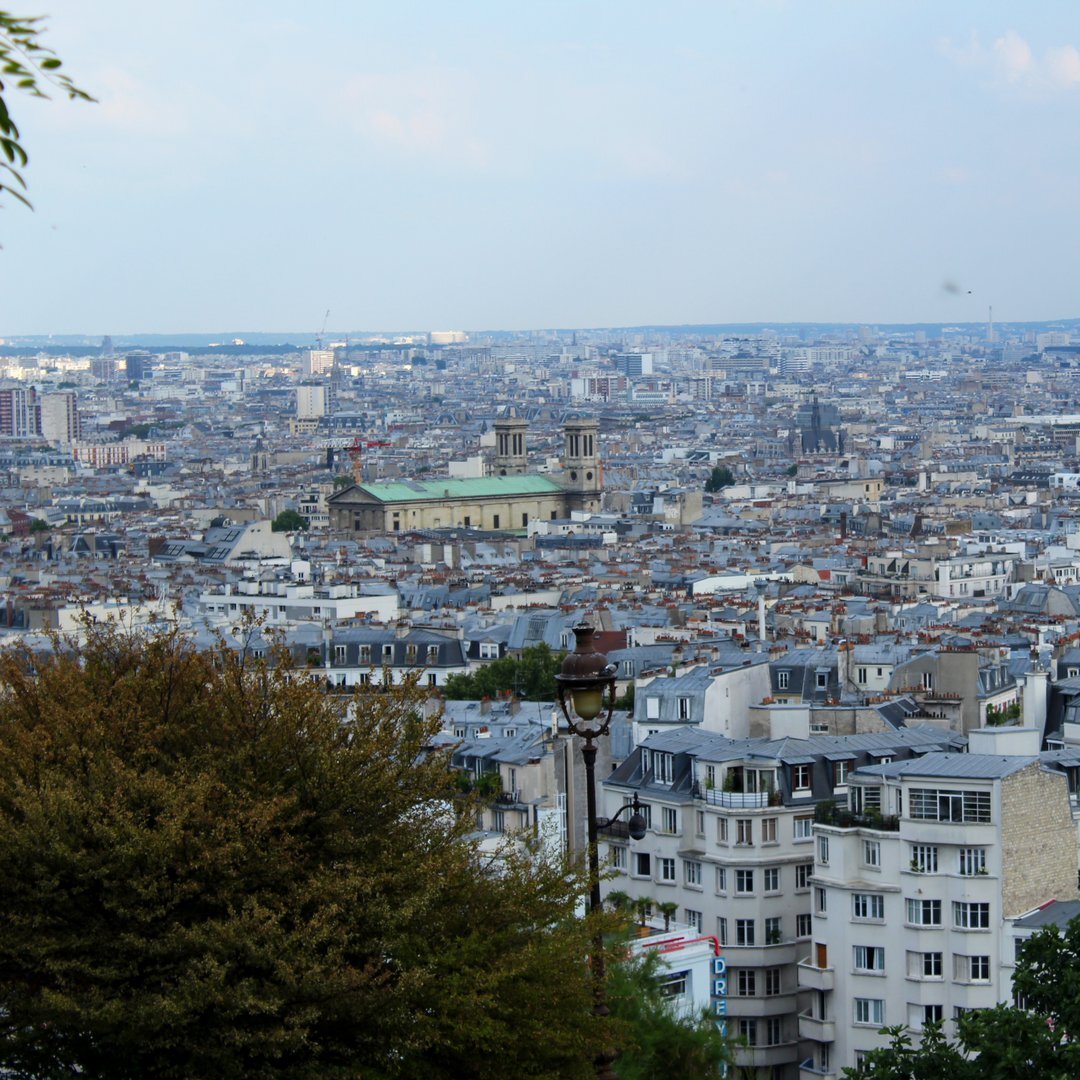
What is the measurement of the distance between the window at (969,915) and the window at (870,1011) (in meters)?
0.90

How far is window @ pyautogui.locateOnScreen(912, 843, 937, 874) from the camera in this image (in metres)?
23.0

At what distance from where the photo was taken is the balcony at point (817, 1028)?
76.0 ft

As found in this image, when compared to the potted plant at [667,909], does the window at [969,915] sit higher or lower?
higher

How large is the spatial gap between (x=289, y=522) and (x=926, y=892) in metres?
85.6

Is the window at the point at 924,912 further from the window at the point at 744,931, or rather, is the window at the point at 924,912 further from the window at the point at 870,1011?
the window at the point at 744,931

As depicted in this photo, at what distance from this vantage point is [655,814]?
2589 cm

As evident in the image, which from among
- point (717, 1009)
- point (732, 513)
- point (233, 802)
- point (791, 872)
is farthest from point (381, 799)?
point (732, 513)

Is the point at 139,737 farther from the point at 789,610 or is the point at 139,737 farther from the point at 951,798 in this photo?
the point at 789,610

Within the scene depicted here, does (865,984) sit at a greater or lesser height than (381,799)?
lesser

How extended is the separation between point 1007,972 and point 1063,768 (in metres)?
3.17

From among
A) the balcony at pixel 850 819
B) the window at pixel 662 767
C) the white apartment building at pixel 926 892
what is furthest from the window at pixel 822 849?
the window at pixel 662 767

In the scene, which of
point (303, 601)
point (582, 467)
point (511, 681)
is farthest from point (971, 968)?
point (582, 467)

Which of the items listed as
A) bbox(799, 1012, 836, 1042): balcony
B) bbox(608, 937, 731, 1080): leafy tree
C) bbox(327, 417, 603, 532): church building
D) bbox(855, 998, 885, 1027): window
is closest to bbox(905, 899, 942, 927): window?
bbox(855, 998, 885, 1027): window

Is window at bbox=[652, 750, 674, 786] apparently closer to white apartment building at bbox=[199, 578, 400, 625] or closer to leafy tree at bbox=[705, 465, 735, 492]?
white apartment building at bbox=[199, 578, 400, 625]
